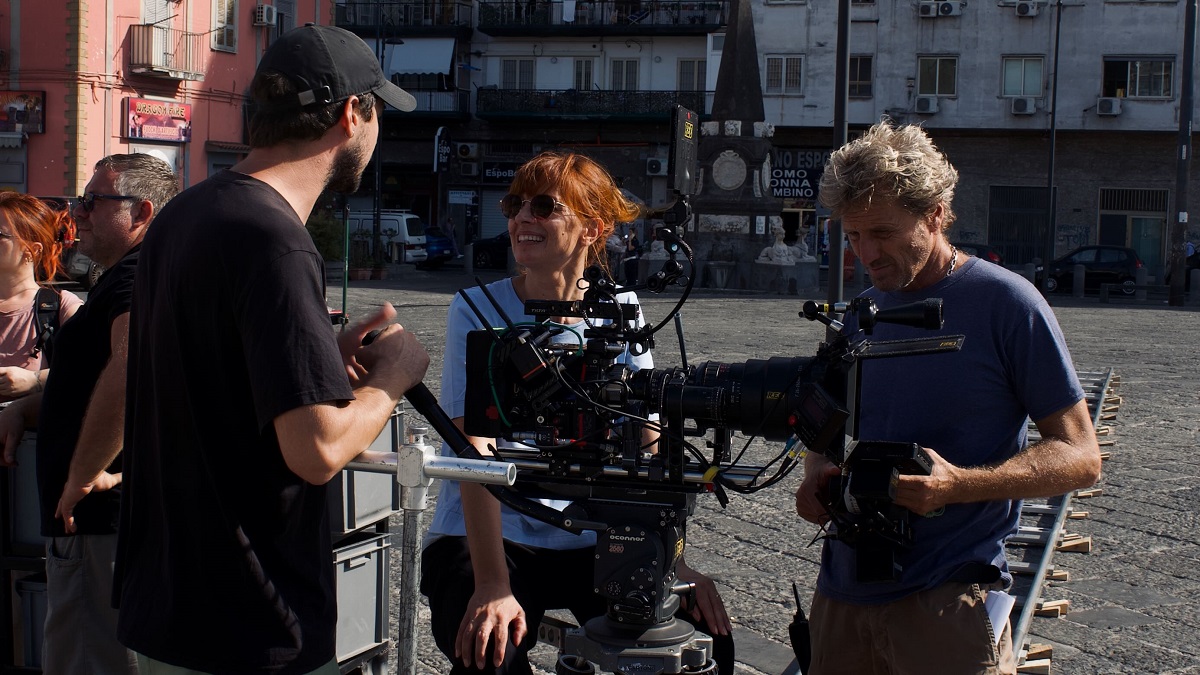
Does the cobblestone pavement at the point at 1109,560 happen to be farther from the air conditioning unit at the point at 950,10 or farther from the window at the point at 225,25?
the air conditioning unit at the point at 950,10

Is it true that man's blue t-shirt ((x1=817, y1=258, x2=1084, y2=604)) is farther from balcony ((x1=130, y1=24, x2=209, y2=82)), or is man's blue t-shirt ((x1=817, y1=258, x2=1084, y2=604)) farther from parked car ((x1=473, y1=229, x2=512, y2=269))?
parked car ((x1=473, y1=229, x2=512, y2=269))

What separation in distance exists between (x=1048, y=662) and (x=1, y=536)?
10.6ft

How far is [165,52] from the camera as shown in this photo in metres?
29.8

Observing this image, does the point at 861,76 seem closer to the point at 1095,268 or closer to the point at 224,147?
the point at 1095,268

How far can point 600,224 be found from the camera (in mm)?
3383

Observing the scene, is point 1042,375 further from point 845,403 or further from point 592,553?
point 592,553

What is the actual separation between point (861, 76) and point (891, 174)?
37426 mm

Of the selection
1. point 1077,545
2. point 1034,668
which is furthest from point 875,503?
point 1077,545

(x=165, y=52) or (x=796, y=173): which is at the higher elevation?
(x=165, y=52)

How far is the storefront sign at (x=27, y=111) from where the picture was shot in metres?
28.7

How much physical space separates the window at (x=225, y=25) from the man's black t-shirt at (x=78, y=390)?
30.2m

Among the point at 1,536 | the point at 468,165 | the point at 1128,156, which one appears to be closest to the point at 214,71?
the point at 468,165

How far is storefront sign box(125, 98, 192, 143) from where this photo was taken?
29906mm

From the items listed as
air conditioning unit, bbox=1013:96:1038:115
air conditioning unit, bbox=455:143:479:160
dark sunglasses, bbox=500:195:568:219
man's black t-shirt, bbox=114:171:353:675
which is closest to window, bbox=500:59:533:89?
air conditioning unit, bbox=455:143:479:160
